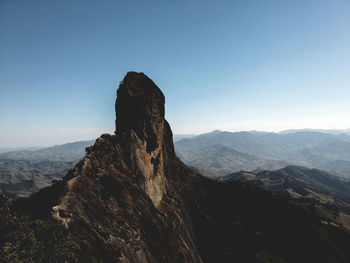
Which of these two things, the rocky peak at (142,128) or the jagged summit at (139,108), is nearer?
the rocky peak at (142,128)

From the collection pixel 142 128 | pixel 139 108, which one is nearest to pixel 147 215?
pixel 142 128

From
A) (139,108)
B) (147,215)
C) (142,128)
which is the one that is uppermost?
(139,108)

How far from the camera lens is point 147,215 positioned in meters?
39.1

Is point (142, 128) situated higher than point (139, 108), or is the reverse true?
point (139, 108)

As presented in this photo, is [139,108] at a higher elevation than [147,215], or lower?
higher

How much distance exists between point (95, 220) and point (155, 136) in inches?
1358

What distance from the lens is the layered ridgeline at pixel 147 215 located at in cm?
2236

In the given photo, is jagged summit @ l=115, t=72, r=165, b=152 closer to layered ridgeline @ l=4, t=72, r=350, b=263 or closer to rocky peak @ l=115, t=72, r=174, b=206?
rocky peak @ l=115, t=72, r=174, b=206

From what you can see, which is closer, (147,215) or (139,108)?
(147,215)

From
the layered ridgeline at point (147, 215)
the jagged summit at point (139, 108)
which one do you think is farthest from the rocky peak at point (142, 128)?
the layered ridgeline at point (147, 215)

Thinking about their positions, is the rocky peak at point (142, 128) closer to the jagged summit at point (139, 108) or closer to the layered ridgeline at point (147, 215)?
the jagged summit at point (139, 108)

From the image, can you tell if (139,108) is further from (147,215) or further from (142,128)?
(147,215)

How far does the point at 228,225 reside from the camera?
3120 inches

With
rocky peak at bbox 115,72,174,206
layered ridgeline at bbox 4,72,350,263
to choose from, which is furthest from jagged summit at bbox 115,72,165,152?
layered ridgeline at bbox 4,72,350,263
